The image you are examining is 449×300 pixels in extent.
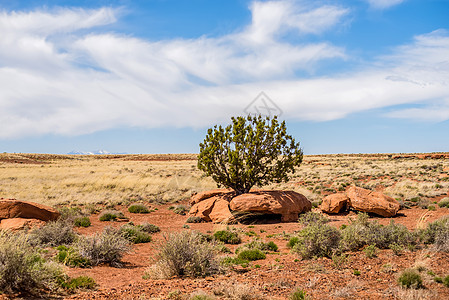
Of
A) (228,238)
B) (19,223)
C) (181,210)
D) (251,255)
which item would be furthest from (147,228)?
(251,255)

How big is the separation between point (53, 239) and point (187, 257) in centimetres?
652

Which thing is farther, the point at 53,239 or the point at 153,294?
the point at 53,239

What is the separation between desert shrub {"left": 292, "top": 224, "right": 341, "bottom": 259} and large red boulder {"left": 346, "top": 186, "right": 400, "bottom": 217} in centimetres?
870

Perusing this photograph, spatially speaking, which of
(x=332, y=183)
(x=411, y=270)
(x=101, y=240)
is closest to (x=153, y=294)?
(x=101, y=240)

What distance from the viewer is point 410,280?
21.0ft

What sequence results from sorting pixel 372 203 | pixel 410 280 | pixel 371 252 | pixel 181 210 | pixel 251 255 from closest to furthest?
1. pixel 410 280
2. pixel 371 252
3. pixel 251 255
4. pixel 372 203
5. pixel 181 210

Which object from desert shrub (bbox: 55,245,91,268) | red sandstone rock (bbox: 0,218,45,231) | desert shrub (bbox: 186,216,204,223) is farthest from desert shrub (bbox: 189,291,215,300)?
desert shrub (bbox: 186,216,204,223)

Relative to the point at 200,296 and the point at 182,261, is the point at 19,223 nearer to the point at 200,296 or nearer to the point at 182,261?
the point at 182,261

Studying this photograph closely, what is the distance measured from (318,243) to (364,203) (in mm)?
9475

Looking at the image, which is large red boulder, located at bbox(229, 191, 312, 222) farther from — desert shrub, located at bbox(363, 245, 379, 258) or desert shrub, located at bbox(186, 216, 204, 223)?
desert shrub, located at bbox(363, 245, 379, 258)

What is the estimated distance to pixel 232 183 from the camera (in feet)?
61.9

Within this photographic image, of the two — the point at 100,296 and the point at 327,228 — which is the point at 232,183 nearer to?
the point at 327,228

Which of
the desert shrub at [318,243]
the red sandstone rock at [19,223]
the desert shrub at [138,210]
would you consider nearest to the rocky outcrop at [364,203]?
the desert shrub at [318,243]

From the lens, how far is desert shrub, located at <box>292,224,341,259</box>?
9.09 meters
